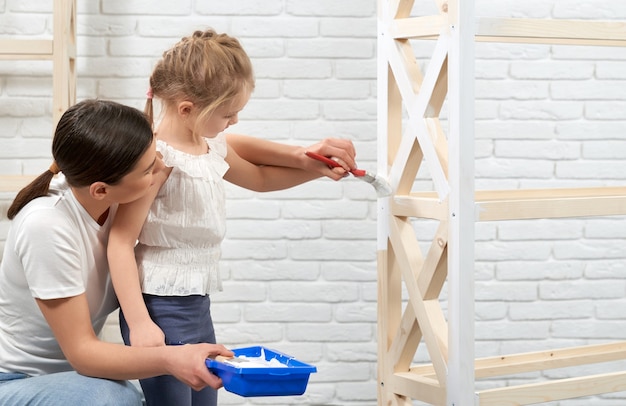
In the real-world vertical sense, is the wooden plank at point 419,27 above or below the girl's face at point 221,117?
above

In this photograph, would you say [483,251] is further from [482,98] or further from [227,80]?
[227,80]

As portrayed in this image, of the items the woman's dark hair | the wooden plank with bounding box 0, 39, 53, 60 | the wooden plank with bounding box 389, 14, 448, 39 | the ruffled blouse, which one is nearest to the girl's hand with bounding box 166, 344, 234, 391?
the ruffled blouse

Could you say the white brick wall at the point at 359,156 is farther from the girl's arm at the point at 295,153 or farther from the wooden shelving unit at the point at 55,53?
the girl's arm at the point at 295,153

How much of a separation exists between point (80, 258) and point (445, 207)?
31.2 inches

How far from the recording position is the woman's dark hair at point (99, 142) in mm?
1648

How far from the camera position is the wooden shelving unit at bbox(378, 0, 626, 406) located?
1818mm

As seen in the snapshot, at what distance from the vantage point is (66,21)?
2.46 meters

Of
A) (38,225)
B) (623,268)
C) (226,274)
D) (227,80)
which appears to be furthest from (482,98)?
(38,225)

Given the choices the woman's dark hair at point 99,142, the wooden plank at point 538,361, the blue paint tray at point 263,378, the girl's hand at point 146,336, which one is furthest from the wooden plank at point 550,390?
the woman's dark hair at point 99,142

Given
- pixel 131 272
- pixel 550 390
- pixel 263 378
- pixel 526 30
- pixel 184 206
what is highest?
pixel 526 30

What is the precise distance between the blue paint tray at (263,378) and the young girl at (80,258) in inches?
1.5

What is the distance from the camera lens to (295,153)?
2078 mm

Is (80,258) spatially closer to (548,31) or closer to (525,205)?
(525,205)

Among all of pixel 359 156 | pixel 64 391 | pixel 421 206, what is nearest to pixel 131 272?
pixel 64 391
